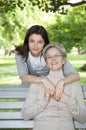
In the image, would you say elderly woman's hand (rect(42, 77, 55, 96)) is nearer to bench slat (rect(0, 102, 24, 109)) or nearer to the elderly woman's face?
the elderly woman's face

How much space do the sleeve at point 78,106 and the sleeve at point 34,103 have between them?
217 millimetres

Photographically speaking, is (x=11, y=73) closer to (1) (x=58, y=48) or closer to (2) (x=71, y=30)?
(2) (x=71, y=30)

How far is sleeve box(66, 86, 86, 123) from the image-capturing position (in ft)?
11.5

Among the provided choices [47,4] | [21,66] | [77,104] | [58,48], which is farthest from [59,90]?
[47,4]

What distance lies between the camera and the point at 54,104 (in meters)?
3.57

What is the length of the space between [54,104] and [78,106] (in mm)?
211

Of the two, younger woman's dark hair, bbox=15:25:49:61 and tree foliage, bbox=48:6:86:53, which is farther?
tree foliage, bbox=48:6:86:53

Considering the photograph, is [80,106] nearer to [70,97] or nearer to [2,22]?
[70,97]

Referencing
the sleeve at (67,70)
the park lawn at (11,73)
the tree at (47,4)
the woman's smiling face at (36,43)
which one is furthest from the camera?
the park lawn at (11,73)

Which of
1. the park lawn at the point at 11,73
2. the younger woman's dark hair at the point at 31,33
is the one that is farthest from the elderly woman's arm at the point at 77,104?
the park lawn at the point at 11,73

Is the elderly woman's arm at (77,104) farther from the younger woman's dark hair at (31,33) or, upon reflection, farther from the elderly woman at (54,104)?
the younger woman's dark hair at (31,33)

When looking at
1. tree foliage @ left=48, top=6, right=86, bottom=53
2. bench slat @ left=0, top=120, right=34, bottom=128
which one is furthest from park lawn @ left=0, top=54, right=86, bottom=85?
bench slat @ left=0, top=120, right=34, bottom=128

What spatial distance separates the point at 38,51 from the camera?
12.9 feet

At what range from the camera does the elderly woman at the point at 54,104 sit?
3.52 metres
